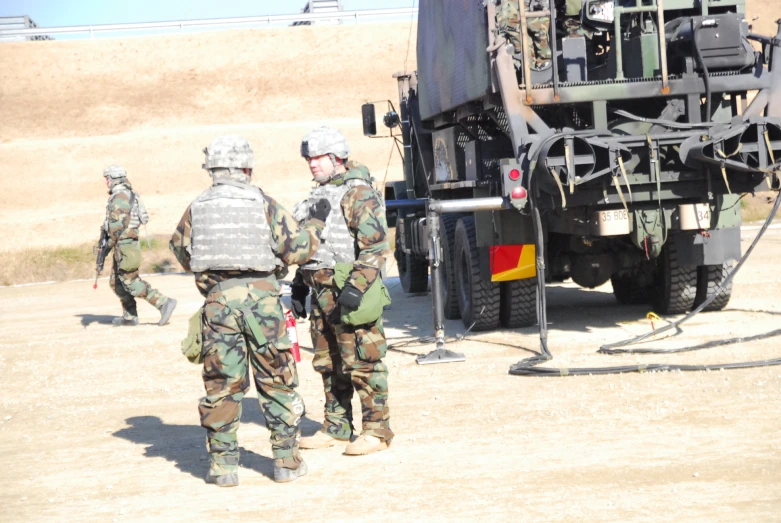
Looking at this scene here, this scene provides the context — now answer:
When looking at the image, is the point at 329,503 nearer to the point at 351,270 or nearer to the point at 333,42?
the point at 351,270

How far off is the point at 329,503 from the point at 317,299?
143 cm

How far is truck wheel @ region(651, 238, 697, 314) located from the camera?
10.9 m

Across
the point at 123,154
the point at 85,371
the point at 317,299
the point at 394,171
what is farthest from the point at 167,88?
the point at 317,299

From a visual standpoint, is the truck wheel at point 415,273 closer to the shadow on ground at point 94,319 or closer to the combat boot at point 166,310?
the combat boot at point 166,310

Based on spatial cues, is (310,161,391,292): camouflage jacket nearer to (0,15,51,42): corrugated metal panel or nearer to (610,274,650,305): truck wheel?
(610,274,650,305): truck wheel

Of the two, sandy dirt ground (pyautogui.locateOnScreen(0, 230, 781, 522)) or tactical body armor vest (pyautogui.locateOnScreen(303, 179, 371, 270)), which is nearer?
sandy dirt ground (pyautogui.locateOnScreen(0, 230, 781, 522))

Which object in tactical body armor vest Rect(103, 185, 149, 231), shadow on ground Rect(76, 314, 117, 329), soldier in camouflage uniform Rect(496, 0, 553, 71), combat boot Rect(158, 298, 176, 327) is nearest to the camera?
soldier in camouflage uniform Rect(496, 0, 553, 71)

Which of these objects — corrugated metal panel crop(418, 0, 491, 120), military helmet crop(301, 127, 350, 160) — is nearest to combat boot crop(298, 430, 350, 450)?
military helmet crop(301, 127, 350, 160)

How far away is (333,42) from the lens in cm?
5044

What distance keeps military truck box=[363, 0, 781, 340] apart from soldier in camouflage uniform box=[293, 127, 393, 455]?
271cm

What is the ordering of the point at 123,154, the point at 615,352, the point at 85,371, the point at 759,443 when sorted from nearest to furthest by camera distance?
the point at 759,443 < the point at 615,352 < the point at 85,371 < the point at 123,154

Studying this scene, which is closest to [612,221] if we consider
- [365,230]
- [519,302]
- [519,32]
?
[519,32]

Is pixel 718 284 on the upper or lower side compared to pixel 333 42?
lower

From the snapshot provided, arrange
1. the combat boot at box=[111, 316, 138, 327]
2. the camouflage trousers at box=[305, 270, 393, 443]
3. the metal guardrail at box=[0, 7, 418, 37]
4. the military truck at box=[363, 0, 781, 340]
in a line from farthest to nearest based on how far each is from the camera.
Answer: the metal guardrail at box=[0, 7, 418, 37] < the combat boot at box=[111, 316, 138, 327] < the military truck at box=[363, 0, 781, 340] < the camouflage trousers at box=[305, 270, 393, 443]
